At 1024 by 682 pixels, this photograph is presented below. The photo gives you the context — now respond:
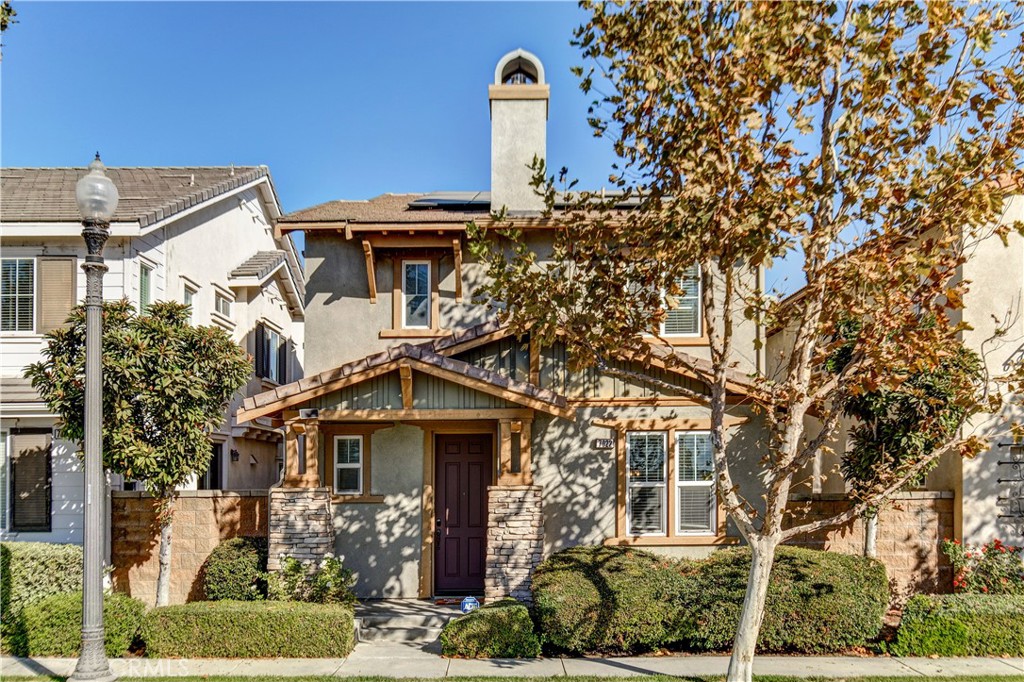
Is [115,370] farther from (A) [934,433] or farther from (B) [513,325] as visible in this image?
(A) [934,433]

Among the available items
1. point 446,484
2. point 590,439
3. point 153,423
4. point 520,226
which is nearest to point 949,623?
point 590,439

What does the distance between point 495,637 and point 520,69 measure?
10.6 meters

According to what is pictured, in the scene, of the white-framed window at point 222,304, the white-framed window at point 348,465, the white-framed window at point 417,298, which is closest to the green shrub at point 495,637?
the white-framed window at point 348,465

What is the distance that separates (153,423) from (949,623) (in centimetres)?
1098

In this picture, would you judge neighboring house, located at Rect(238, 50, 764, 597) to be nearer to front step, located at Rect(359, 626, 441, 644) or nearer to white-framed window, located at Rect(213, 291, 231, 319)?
front step, located at Rect(359, 626, 441, 644)

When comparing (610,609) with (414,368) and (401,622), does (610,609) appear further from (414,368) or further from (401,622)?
(414,368)

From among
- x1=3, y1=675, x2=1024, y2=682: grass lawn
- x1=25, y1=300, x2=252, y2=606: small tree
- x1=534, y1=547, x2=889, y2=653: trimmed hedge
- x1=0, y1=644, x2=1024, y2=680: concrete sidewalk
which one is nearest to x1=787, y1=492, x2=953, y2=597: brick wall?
x1=534, y1=547, x2=889, y2=653: trimmed hedge

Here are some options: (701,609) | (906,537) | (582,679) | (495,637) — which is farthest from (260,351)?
(906,537)

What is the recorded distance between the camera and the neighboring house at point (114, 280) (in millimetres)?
11703

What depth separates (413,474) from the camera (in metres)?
12.1

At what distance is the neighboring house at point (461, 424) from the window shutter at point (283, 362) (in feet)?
22.5

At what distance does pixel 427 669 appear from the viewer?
348 inches

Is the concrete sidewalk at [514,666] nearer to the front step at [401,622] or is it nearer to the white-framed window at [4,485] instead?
the front step at [401,622]

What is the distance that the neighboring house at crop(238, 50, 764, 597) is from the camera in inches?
432
